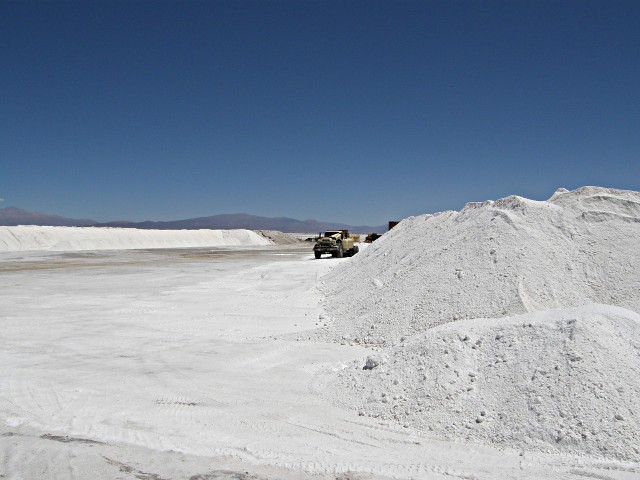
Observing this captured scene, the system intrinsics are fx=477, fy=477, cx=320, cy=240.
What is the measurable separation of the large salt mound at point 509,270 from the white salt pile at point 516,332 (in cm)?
3

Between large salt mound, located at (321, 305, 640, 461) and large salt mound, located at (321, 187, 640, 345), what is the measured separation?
266 centimetres

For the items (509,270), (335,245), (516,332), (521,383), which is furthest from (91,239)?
(521,383)

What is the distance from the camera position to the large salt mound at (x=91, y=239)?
5088 centimetres

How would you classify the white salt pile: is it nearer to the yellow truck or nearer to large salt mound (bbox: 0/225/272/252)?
the yellow truck

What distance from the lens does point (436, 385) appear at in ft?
16.9

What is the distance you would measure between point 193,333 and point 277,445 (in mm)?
5379

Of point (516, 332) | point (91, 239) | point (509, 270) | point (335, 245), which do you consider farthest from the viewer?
point (91, 239)

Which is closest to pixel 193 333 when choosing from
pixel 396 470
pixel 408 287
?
pixel 408 287

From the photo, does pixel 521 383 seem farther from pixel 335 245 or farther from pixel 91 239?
pixel 91 239

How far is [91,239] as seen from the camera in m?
55.7

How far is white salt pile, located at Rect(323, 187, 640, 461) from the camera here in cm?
448

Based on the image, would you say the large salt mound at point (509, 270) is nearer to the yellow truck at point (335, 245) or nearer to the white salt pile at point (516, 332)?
the white salt pile at point (516, 332)

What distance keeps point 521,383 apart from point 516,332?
0.85m

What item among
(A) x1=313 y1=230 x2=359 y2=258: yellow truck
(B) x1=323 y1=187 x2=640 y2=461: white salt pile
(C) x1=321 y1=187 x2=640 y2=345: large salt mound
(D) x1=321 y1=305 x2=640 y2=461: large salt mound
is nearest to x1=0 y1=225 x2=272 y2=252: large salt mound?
(A) x1=313 y1=230 x2=359 y2=258: yellow truck
